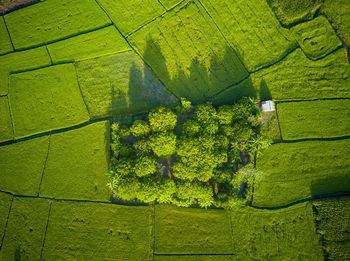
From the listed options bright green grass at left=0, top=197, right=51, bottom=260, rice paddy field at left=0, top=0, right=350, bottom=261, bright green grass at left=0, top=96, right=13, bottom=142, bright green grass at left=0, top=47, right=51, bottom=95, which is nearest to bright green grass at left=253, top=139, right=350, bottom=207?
rice paddy field at left=0, top=0, right=350, bottom=261

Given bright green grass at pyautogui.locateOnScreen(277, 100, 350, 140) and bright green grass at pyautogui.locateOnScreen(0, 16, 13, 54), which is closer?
bright green grass at pyautogui.locateOnScreen(277, 100, 350, 140)

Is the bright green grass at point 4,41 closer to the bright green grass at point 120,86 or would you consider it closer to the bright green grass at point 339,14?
the bright green grass at point 120,86

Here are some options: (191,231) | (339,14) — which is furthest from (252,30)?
(191,231)

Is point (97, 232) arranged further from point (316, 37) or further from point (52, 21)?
point (316, 37)

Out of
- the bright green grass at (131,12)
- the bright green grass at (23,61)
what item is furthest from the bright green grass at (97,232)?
the bright green grass at (131,12)

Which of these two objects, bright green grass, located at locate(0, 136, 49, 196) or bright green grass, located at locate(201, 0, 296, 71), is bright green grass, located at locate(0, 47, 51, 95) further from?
bright green grass, located at locate(201, 0, 296, 71)
